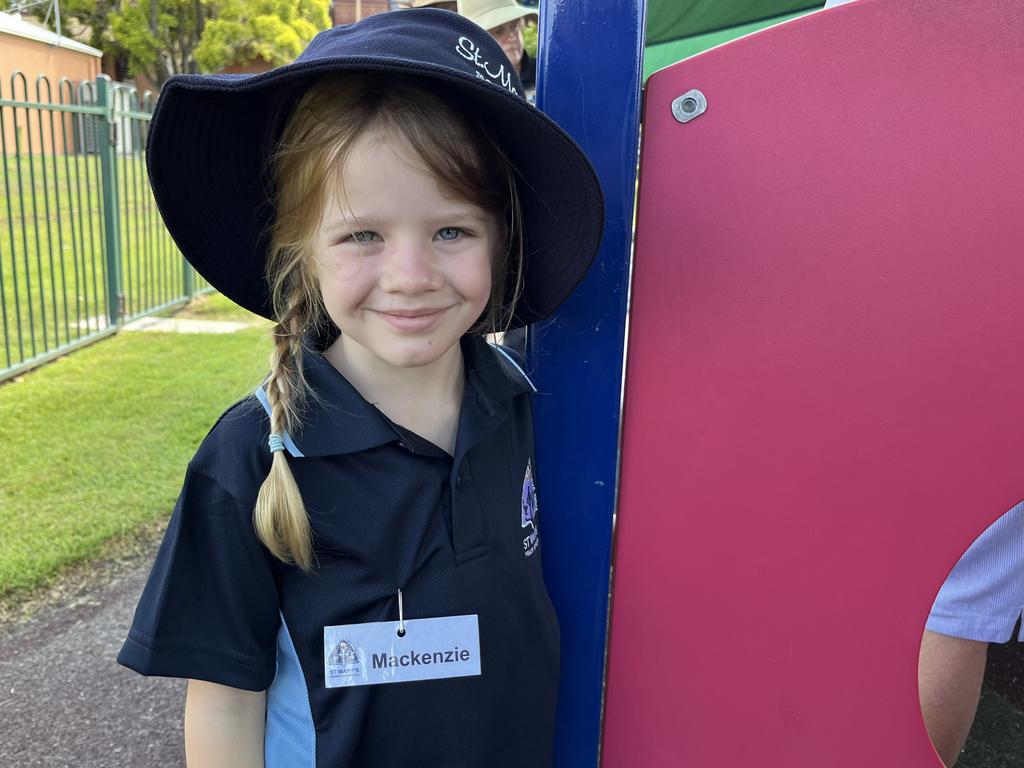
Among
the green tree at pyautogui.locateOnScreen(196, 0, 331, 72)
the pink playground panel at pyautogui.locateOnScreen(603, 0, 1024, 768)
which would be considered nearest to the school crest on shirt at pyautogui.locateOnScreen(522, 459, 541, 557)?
the pink playground panel at pyautogui.locateOnScreen(603, 0, 1024, 768)

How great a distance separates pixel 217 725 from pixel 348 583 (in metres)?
0.25

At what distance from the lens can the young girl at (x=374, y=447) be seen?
3.31ft

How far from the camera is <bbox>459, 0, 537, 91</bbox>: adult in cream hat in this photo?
324cm

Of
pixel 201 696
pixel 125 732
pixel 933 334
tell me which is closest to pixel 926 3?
pixel 933 334

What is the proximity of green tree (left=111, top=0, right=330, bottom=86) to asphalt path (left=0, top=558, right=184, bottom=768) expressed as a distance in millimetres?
20512

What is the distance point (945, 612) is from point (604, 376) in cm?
96

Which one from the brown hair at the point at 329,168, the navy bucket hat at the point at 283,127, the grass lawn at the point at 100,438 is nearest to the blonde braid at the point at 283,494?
the brown hair at the point at 329,168

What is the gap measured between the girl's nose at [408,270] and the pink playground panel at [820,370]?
274 millimetres

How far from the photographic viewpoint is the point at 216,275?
4.09ft

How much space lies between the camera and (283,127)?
112 cm

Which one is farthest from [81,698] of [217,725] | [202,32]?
[202,32]

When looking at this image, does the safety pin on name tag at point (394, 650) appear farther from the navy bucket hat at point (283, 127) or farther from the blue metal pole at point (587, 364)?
the navy bucket hat at point (283, 127)

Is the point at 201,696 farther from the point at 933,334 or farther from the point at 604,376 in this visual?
the point at 933,334

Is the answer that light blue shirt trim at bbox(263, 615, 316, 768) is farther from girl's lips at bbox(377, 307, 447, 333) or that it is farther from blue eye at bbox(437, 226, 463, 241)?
blue eye at bbox(437, 226, 463, 241)
